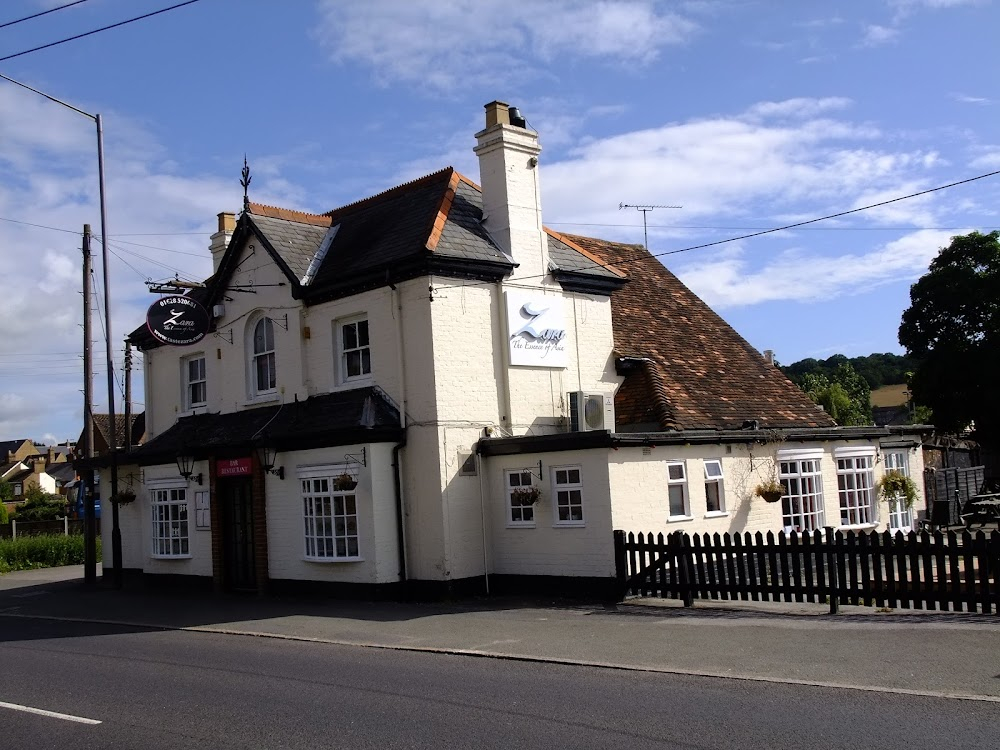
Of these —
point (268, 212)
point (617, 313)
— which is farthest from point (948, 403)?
point (268, 212)

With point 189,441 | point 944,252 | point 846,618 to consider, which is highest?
point 944,252

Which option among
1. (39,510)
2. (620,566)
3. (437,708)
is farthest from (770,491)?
(39,510)

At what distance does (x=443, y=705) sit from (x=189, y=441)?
14329 mm

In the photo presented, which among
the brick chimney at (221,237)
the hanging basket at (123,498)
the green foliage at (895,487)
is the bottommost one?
the green foliage at (895,487)

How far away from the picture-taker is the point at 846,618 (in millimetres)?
13133

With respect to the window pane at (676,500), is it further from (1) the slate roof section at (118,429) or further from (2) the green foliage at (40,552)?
(1) the slate roof section at (118,429)

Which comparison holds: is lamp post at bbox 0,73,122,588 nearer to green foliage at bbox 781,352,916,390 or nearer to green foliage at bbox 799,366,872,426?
green foliage at bbox 799,366,872,426

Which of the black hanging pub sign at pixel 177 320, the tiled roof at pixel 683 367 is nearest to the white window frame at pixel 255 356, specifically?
the black hanging pub sign at pixel 177 320

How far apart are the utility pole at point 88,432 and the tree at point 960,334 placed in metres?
33.3

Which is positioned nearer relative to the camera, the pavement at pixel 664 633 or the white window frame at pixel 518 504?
the pavement at pixel 664 633

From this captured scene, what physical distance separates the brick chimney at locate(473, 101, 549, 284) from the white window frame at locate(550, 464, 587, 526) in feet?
14.7

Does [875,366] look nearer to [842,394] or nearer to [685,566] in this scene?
[842,394]

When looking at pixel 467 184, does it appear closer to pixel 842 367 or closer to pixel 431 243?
pixel 431 243

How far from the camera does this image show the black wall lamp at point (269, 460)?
753 inches
